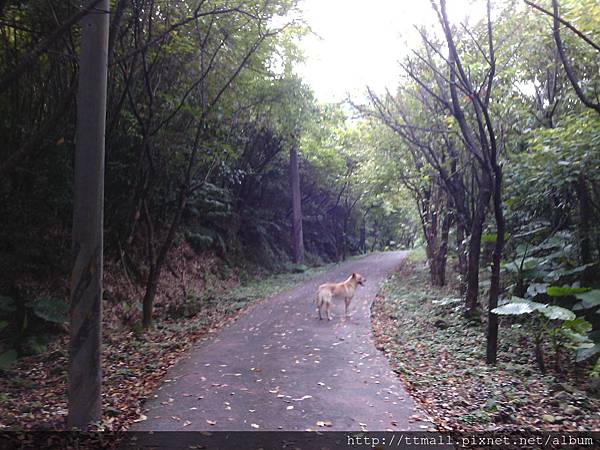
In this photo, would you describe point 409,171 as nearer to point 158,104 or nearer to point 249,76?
point 249,76

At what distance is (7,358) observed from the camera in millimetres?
8172

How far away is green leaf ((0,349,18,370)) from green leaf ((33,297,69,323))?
899 millimetres

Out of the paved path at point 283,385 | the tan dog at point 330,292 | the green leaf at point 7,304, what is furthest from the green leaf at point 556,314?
the green leaf at point 7,304

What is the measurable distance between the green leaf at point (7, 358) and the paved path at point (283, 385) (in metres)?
2.75

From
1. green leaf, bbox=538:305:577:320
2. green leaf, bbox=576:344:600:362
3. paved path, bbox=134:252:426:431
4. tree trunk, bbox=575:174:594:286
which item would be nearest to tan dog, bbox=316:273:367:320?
paved path, bbox=134:252:426:431

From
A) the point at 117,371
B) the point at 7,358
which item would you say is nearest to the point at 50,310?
the point at 7,358

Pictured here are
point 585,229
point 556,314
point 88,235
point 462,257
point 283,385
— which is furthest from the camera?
point 462,257

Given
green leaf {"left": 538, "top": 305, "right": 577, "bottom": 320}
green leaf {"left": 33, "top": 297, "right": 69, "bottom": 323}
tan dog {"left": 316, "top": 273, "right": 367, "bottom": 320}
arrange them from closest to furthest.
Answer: green leaf {"left": 538, "top": 305, "right": 577, "bottom": 320}
green leaf {"left": 33, "top": 297, "right": 69, "bottom": 323}
tan dog {"left": 316, "top": 273, "right": 367, "bottom": 320}

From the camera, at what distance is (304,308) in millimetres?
13852

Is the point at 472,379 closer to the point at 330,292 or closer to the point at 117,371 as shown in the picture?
the point at 330,292

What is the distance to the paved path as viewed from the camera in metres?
5.53

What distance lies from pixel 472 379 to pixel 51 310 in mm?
7946

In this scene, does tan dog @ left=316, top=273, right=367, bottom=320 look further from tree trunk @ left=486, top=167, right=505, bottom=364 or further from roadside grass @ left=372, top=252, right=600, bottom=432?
tree trunk @ left=486, top=167, right=505, bottom=364

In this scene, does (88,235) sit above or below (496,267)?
above
